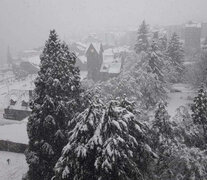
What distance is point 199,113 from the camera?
19.6 meters

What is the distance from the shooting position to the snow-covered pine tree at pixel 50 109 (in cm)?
1723

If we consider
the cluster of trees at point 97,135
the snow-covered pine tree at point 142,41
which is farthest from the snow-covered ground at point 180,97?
the cluster of trees at point 97,135

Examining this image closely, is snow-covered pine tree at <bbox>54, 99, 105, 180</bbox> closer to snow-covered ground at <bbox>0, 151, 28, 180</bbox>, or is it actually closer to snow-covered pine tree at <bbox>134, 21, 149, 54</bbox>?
snow-covered ground at <bbox>0, 151, 28, 180</bbox>

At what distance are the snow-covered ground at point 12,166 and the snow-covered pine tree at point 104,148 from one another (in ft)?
49.7

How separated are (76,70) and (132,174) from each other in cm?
1081

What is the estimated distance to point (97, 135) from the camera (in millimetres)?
10500

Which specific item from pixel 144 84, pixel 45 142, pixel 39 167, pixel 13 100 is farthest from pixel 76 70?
pixel 13 100

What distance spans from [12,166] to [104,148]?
19407 mm

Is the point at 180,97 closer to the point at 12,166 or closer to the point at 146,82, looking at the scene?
the point at 146,82

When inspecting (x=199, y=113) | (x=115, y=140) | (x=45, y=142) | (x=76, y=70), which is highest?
(x=76, y=70)

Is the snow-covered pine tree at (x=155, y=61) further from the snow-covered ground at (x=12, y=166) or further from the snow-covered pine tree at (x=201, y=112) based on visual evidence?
the snow-covered ground at (x=12, y=166)

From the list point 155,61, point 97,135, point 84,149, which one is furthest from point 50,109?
point 155,61

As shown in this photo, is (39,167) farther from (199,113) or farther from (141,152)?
(199,113)

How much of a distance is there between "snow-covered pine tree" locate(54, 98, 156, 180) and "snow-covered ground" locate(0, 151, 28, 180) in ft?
49.7
